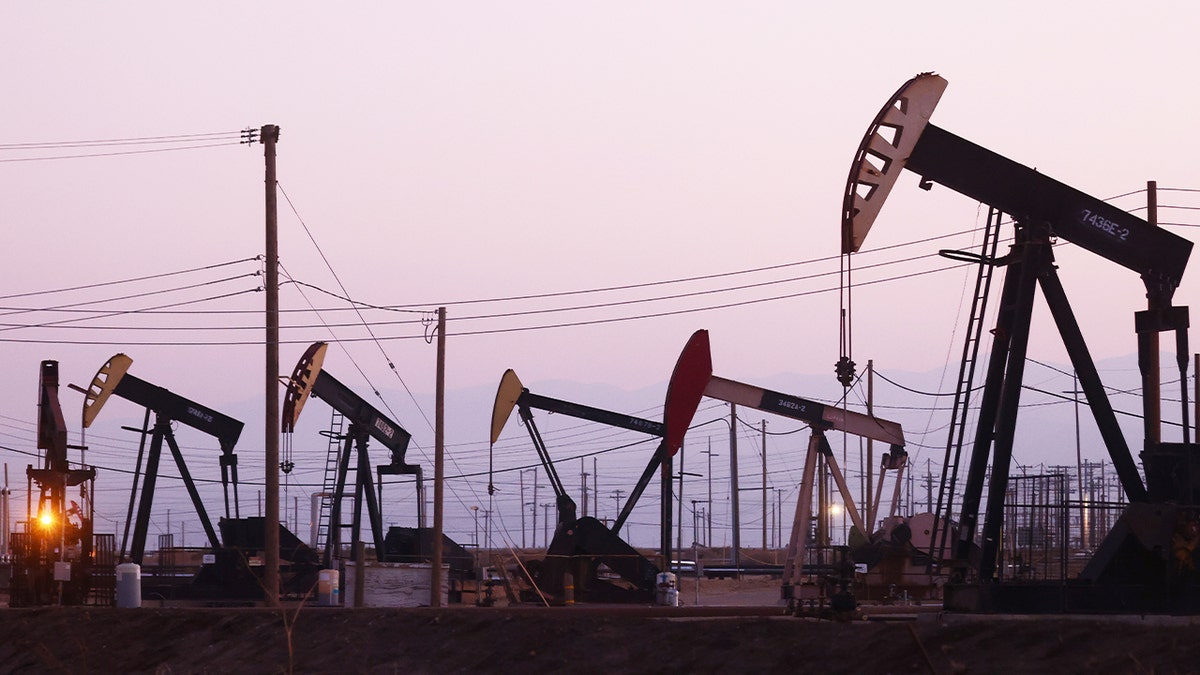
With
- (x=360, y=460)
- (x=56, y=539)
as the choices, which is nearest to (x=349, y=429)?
(x=360, y=460)

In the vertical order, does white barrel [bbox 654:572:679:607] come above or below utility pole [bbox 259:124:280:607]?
below

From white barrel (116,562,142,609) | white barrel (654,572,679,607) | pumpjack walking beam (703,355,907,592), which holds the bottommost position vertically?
white barrel (654,572,679,607)

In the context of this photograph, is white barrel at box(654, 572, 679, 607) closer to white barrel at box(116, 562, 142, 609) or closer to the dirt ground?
the dirt ground

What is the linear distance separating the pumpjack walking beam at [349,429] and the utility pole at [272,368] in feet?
24.3

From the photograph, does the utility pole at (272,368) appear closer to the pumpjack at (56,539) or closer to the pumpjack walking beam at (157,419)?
the pumpjack at (56,539)

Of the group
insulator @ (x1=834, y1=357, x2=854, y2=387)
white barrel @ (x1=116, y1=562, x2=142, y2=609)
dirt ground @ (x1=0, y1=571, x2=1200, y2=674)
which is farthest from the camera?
white barrel @ (x1=116, y1=562, x2=142, y2=609)

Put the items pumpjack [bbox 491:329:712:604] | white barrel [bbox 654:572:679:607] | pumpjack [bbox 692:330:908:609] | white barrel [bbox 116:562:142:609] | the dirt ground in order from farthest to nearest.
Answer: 1. pumpjack [bbox 692:330:908:609]
2. pumpjack [bbox 491:329:712:604]
3. white barrel [bbox 654:572:679:607]
4. white barrel [bbox 116:562:142:609]
5. the dirt ground

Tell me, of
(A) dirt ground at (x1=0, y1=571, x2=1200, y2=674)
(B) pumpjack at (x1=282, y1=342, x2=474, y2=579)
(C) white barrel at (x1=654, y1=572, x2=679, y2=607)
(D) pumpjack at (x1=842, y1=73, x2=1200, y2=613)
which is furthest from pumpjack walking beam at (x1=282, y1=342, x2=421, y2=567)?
(D) pumpjack at (x1=842, y1=73, x2=1200, y2=613)

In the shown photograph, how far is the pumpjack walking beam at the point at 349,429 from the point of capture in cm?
3059

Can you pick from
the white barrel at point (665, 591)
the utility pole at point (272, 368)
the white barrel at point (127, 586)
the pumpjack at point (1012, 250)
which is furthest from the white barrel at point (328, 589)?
the pumpjack at point (1012, 250)

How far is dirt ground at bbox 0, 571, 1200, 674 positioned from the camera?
405 inches

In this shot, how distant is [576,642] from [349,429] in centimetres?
1919

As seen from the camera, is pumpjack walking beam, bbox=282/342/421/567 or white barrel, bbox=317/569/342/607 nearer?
white barrel, bbox=317/569/342/607

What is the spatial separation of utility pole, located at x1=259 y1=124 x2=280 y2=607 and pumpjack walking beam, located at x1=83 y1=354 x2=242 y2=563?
351 inches
